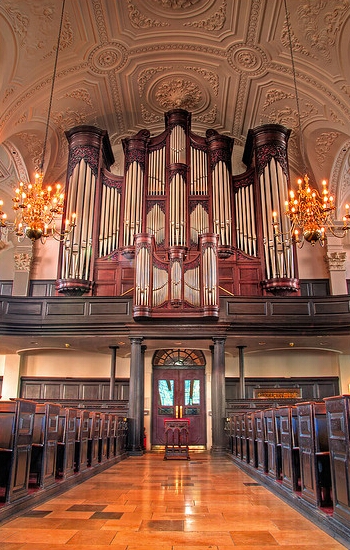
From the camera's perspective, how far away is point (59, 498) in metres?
5.18

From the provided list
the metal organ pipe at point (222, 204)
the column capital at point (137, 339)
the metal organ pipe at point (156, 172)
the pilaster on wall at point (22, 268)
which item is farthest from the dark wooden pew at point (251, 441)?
the pilaster on wall at point (22, 268)

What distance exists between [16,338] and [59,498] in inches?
322

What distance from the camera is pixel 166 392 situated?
1496 cm

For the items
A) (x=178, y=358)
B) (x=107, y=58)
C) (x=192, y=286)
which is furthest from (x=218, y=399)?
(x=107, y=58)

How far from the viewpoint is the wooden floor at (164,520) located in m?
3.41

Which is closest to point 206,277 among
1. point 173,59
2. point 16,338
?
point 16,338

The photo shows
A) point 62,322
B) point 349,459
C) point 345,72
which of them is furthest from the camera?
point 62,322

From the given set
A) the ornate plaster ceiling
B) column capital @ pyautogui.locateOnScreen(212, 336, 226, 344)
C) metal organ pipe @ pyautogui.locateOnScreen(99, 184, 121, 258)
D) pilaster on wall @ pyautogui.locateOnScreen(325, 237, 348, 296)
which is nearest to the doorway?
column capital @ pyautogui.locateOnScreen(212, 336, 226, 344)

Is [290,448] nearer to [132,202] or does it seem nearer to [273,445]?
[273,445]

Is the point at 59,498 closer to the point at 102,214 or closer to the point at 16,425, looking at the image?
the point at 16,425

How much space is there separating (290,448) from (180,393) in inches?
398

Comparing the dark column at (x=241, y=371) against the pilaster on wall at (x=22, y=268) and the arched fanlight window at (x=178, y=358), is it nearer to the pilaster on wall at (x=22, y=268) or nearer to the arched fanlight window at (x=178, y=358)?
the arched fanlight window at (x=178, y=358)

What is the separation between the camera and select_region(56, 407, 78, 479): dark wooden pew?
5.96 m

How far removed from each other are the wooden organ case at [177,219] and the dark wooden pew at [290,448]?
21.3ft
